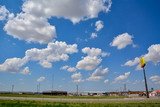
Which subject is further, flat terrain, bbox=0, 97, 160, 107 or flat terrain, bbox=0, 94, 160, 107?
flat terrain, bbox=0, 94, 160, 107

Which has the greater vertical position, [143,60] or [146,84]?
[143,60]

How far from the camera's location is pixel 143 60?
277 ft

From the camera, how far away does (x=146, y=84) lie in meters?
85.0

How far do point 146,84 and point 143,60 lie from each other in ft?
27.8

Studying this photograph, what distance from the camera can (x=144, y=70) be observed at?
84688 millimetres

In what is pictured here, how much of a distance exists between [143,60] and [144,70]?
3517mm

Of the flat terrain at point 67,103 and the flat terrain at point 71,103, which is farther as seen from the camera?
the flat terrain at point 71,103

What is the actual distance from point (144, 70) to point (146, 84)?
16.2 feet
